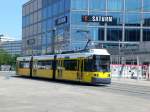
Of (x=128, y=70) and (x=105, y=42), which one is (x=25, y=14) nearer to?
(x=105, y=42)

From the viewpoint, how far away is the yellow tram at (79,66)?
38.8 m

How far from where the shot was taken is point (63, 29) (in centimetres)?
9319

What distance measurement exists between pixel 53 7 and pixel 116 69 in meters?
35.3

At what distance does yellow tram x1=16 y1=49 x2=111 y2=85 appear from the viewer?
38781mm

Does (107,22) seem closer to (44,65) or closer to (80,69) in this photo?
(44,65)

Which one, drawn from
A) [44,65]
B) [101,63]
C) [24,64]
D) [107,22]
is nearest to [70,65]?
[101,63]

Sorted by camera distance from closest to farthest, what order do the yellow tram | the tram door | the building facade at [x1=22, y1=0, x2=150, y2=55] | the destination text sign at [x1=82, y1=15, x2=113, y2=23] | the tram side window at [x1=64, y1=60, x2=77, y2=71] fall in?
1. the yellow tram
2. the tram door
3. the tram side window at [x1=64, y1=60, x2=77, y2=71]
4. the destination text sign at [x1=82, y1=15, x2=113, y2=23]
5. the building facade at [x1=22, y1=0, x2=150, y2=55]

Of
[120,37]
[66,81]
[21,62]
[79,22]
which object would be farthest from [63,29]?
[66,81]

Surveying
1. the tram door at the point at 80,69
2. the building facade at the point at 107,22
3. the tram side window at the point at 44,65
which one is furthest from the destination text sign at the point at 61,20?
the tram door at the point at 80,69

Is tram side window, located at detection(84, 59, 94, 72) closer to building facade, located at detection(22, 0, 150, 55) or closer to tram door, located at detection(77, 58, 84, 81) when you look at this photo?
tram door, located at detection(77, 58, 84, 81)

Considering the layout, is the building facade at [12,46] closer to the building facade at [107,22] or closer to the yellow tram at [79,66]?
the building facade at [107,22]

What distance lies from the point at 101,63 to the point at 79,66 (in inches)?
78.8

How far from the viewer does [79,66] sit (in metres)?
40.2

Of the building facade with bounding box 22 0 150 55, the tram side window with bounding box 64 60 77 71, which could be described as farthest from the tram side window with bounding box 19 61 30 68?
the building facade with bounding box 22 0 150 55
